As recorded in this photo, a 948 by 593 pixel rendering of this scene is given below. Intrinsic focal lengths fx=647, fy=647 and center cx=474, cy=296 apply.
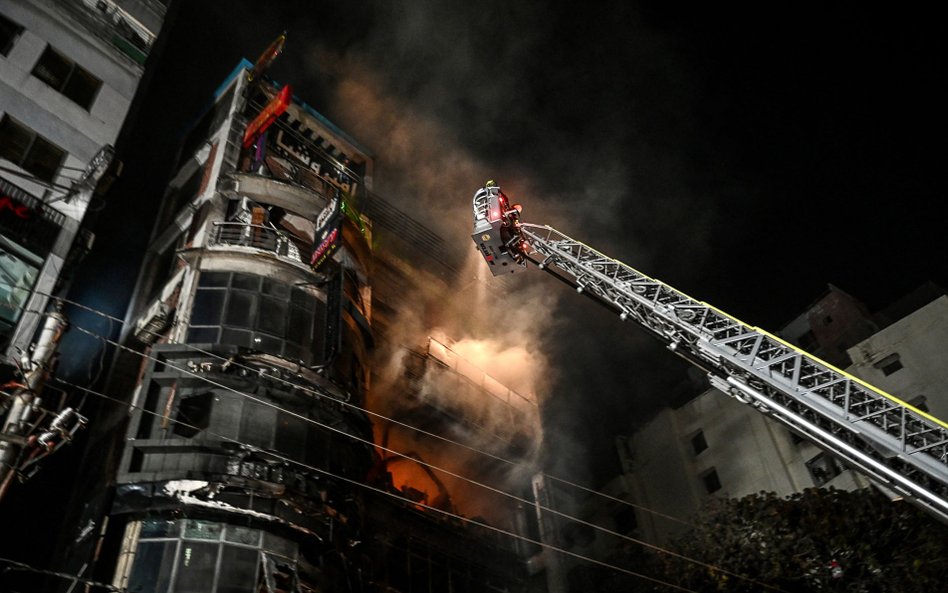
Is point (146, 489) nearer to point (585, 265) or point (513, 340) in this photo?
point (585, 265)

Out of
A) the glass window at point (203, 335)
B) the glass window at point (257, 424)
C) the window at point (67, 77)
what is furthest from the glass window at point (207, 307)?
the window at point (67, 77)

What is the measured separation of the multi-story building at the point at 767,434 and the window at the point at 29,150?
27840 millimetres

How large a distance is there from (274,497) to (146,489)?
3.15 meters

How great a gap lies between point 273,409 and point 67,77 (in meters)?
17.8

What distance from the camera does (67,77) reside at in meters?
26.2

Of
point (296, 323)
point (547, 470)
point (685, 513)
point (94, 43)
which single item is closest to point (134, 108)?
point (94, 43)

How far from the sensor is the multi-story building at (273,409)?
16.2 meters

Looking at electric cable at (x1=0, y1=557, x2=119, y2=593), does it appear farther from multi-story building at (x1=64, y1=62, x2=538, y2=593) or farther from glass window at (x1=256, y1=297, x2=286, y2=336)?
glass window at (x1=256, y1=297, x2=286, y2=336)

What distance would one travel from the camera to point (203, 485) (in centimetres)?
1648

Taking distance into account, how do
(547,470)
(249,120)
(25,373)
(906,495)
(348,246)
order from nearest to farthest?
(906,495) → (25,373) → (348,246) → (249,120) → (547,470)

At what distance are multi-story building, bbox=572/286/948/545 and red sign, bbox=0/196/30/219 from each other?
2689 centimetres

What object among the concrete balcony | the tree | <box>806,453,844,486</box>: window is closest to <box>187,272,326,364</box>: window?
the concrete balcony

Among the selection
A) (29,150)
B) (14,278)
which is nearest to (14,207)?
(14,278)

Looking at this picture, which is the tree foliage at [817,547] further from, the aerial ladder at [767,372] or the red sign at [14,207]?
the red sign at [14,207]
